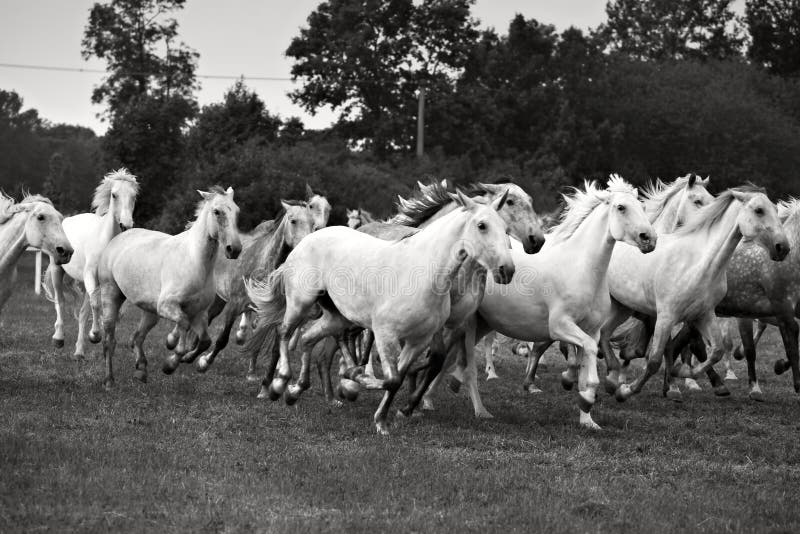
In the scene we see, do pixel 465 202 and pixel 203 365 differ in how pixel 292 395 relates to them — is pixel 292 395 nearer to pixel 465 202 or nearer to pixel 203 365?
pixel 203 365

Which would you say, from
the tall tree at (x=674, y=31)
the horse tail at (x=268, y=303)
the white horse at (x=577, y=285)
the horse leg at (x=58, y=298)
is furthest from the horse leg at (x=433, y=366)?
the tall tree at (x=674, y=31)

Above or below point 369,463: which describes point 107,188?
above

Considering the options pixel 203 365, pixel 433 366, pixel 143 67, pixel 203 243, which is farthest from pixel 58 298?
pixel 143 67

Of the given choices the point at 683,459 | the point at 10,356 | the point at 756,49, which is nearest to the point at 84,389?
the point at 10,356

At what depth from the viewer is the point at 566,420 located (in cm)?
998

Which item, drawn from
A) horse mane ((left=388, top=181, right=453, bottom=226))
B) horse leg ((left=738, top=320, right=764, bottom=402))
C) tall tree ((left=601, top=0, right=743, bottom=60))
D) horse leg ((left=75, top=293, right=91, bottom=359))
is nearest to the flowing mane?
horse mane ((left=388, top=181, right=453, bottom=226))

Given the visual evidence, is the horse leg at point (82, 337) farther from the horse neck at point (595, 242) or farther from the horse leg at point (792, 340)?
the horse leg at point (792, 340)

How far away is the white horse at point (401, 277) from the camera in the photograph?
8.62 meters

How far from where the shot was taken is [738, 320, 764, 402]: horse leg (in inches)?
478

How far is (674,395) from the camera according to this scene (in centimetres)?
1177

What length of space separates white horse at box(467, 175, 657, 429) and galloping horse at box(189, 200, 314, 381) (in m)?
2.63

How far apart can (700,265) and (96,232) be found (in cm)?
715

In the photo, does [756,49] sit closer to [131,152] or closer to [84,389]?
[131,152]

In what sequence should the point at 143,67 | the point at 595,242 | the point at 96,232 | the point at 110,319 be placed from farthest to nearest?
the point at 143,67 → the point at 96,232 → the point at 110,319 → the point at 595,242
